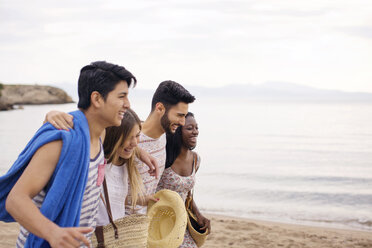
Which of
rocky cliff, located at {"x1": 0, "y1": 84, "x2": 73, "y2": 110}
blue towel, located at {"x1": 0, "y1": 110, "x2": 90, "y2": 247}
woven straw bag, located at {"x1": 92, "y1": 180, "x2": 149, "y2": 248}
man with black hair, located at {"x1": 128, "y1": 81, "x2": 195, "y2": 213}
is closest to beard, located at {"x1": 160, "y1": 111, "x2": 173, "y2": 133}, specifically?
man with black hair, located at {"x1": 128, "y1": 81, "x2": 195, "y2": 213}

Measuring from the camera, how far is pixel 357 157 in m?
23.5

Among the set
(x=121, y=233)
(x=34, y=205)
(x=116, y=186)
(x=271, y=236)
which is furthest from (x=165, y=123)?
(x=271, y=236)

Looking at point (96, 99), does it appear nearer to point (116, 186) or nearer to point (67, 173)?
point (67, 173)

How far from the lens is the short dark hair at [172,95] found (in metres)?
4.42

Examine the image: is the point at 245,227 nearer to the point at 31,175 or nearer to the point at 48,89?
the point at 31,175

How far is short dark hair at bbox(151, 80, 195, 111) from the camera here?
14.5ft

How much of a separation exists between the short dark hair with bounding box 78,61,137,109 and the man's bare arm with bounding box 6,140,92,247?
0.37 metres

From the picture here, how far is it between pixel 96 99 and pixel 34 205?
2.08ft

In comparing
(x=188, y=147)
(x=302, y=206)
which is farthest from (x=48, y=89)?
(x=188, y=147)

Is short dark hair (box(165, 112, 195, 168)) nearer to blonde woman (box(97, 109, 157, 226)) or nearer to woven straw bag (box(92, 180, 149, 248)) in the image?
blonde woman (box(97, 109, 157, 226))

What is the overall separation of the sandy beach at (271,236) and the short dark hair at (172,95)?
13.7 feet

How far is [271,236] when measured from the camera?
890 cm

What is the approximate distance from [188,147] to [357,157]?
20.4 metres

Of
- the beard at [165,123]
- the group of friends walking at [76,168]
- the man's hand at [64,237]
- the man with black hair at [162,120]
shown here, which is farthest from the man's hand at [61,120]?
the beard at [165,123]
